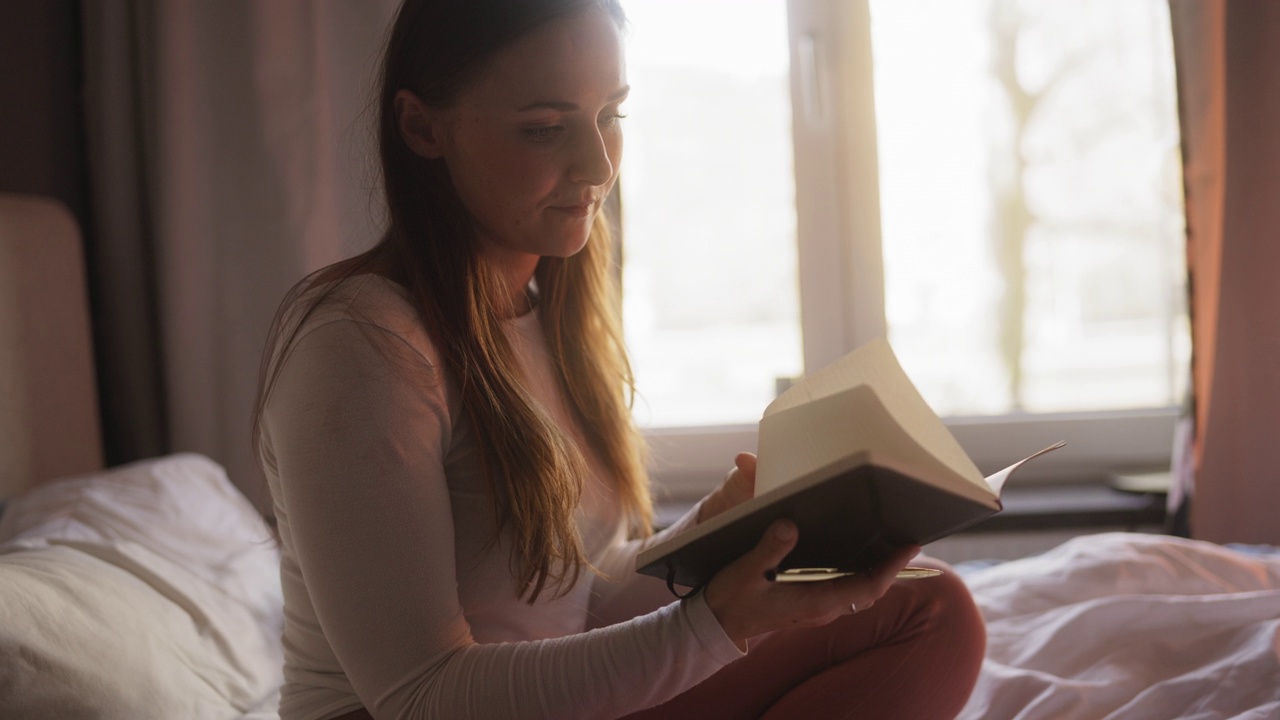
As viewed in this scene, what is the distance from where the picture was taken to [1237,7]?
1.92m

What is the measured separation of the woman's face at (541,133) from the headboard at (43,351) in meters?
1.03

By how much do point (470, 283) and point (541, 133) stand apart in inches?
5.9

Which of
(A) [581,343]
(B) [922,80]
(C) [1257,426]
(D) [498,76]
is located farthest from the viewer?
(B) [922,80]

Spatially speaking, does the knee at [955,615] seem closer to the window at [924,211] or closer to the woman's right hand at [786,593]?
the woman's right hand at [786,593]

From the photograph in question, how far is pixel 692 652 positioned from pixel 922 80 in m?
1.75

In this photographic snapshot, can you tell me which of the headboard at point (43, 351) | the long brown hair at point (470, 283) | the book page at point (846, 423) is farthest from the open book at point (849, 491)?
the headboard at point (43, 351)

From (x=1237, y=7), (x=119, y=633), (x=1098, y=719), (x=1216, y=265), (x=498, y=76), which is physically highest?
(x=1237, y=7)

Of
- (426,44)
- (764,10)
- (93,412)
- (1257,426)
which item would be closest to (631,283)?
(764,10)

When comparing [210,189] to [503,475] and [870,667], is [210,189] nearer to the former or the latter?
[503,475]

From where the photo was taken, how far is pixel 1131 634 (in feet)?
4.13

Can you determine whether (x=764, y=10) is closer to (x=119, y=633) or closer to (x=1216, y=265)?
(x=1216, y=265)

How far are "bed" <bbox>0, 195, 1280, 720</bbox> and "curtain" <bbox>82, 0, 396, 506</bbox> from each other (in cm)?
42

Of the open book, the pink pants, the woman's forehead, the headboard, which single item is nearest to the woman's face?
the woman's forehead

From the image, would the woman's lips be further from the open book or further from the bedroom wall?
the bedroom wall
